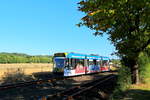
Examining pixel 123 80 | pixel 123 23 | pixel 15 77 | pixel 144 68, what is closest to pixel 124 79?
pixel 123 80

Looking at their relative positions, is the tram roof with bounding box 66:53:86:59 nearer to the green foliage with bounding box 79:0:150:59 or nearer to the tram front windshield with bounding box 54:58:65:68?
the tram front windshield with bounding box 54:58:65:68

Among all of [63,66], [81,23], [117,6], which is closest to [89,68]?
[63,66]

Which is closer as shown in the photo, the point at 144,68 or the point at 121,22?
the point at 121,22

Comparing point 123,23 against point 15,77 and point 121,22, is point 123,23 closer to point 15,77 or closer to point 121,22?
point 121,22

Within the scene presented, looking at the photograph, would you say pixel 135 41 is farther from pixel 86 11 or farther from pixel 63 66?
pixel 63 66

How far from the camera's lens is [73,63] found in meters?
31.1

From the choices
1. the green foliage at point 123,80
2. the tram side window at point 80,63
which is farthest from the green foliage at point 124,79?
the tram side window at point 80,63

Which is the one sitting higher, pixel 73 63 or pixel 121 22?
pixel 121 22

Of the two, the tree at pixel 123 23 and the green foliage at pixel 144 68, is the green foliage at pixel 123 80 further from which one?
the green foliage at pixel 144 68

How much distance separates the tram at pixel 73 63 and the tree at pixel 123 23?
973cm

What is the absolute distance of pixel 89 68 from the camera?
3738cm

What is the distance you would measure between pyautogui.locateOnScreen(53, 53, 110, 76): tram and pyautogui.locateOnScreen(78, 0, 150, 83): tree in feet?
31.9

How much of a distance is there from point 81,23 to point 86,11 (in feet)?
5.28

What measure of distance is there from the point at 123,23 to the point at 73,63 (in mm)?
14163
